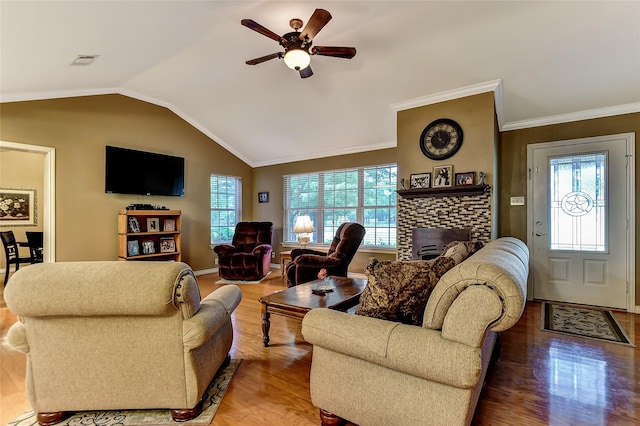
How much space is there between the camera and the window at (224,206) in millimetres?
6469

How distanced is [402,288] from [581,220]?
12.4 ft

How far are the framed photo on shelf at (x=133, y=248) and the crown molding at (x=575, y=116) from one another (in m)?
5.86

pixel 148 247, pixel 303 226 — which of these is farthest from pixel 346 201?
pixel 148 247

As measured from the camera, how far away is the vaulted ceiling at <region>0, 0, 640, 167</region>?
2.70 m

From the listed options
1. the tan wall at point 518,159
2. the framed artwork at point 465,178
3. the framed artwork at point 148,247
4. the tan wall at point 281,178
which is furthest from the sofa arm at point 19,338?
the tan wall at point 518,159

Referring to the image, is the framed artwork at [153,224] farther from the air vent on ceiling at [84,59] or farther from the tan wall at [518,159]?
the tan wall at [518,159]

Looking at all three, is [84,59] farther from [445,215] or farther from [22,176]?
[22,176]

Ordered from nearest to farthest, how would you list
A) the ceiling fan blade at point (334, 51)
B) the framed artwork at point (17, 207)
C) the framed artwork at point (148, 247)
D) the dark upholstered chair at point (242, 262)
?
the ceiling fan blade at point (334, 51) < the framed artwork at point (148, 247) < the dark upholstered chair at point (242, 262) < the framed artwork at point (17, 207)

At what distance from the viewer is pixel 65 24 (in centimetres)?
254

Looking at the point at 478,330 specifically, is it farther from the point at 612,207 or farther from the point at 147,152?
the point at 147,152

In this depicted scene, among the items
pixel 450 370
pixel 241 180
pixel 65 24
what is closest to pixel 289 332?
pixel 450 370

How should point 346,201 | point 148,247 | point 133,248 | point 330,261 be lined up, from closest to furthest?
point 330,261 < point 133,248 < point 148,247 < point 346,201

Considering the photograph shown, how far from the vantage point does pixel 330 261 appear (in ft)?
13.7

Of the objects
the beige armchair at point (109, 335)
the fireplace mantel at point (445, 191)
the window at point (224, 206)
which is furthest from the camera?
the window at point (224, 206)
